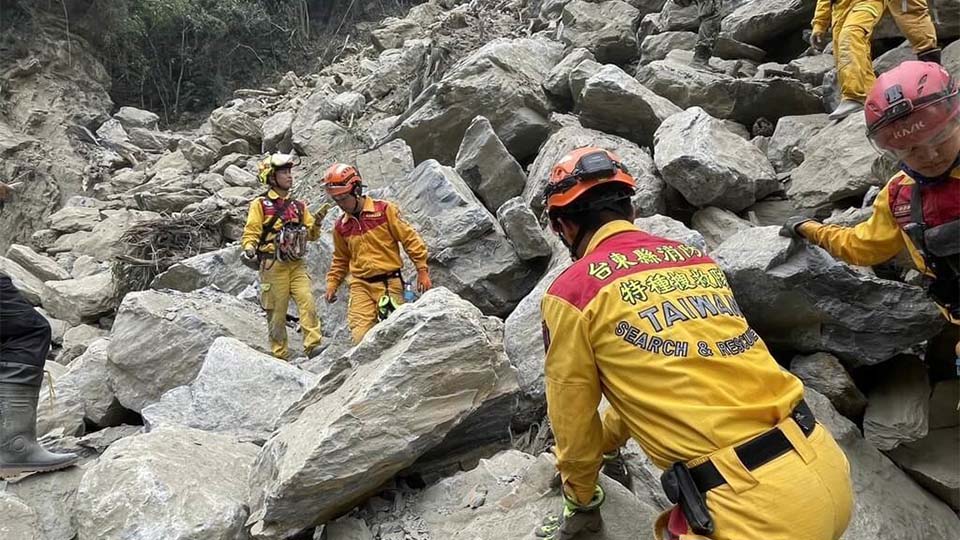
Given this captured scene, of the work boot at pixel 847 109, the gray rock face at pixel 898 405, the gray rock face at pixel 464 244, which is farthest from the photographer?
the gray rock face at pixel 464 244

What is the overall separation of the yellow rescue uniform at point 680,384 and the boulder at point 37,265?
11.3m

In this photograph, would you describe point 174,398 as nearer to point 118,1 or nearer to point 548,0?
point 548,0

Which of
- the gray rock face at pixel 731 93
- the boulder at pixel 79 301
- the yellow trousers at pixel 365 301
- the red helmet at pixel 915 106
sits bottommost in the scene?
the boulder at pixel 79 301

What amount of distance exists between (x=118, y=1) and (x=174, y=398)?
21377mm

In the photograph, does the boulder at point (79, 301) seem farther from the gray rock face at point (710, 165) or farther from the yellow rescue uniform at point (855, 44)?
the yellow rescue uniform at point (855, 44)

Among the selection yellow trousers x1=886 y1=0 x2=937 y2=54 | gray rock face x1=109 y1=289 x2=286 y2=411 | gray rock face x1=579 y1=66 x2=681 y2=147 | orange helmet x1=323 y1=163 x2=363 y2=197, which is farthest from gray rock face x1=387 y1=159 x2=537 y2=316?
yellow trousers x1=886 y1=0 x2=937 y2=54

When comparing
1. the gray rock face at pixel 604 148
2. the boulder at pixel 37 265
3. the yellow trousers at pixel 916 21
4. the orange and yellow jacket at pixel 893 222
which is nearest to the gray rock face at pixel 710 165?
the gray rock face at pixel 604 148

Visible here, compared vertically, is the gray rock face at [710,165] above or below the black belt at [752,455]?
below

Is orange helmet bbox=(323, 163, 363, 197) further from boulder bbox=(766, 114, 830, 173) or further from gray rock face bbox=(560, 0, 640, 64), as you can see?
gray rock face bbox=(560, 0, 640, 64)

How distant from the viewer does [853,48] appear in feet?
18.5

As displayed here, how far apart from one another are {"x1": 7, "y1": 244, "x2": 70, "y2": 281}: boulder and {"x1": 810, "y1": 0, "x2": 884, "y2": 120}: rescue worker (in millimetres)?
11733

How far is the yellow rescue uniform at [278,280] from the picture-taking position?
702cm

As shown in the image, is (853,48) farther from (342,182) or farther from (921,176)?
(342,182)

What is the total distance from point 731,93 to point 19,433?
7.33 metres
